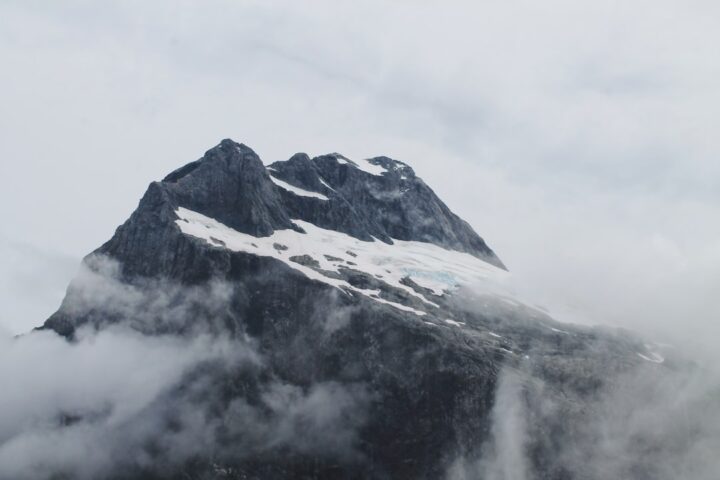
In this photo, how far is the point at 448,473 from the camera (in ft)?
656

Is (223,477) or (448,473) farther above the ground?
(448,473)

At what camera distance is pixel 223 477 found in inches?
7859

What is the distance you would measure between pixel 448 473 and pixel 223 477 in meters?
48.0
